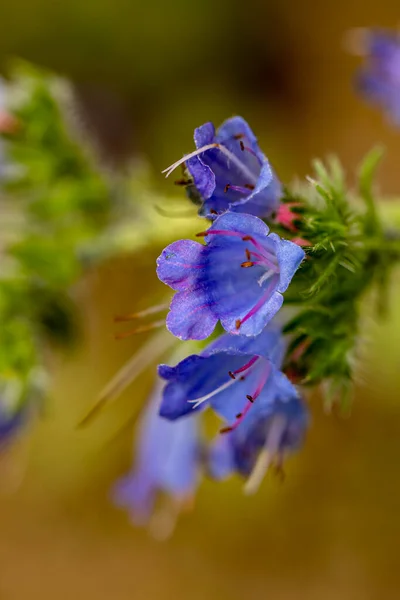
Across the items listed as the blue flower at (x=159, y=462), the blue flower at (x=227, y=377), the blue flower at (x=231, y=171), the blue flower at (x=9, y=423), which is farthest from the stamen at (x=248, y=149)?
the blue flower at (x=9, y=423)

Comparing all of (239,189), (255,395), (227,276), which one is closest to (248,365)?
(255,395)

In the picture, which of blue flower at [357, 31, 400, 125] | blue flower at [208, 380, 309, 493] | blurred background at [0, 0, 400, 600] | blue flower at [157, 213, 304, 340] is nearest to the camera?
blue flower at [157, 213, 304, 340]

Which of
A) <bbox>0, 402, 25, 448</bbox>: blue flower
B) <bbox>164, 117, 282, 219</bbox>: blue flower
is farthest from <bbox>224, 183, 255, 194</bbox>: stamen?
<bbox>0, 402, 25, 448</bbox>: blue flower

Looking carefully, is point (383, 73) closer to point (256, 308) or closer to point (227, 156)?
point (227, 156)

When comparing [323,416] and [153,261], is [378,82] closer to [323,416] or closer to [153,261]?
[153,261]

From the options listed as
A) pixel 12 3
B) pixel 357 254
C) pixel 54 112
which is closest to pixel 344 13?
pixel 12 3

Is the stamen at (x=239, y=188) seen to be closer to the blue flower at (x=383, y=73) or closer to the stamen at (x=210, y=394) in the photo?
the stamen at (x=210, y=394)

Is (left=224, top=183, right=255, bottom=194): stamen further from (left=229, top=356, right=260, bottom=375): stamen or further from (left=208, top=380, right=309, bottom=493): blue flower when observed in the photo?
(left=208, top=380, right=309, bottom=493): blue flower

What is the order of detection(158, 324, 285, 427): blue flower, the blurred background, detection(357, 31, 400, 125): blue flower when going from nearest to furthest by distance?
1. detection(158, 324, 285, 427): blue flower
2. detection(357, 31, 400, 125): blue flower
3. the blurred background
